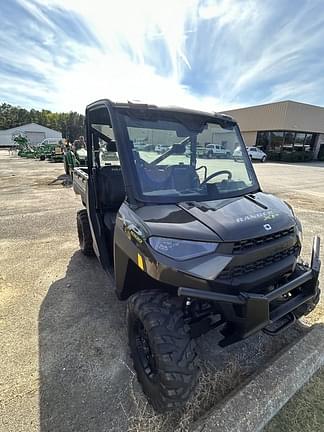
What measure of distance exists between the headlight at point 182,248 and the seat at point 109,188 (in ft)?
5.78

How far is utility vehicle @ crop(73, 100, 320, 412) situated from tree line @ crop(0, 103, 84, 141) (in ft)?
253

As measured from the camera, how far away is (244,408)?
65.8 inches

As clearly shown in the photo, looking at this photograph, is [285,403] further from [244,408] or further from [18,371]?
[18,371]

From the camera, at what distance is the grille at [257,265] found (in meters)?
1.62

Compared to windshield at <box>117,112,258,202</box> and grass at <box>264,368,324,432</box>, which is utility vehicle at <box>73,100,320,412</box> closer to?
windshield at <box>117,112,258,202</box>

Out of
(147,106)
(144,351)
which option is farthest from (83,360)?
(147,106)

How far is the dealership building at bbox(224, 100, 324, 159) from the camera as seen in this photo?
28578 millimetres

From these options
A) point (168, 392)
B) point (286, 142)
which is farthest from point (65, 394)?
point (286, 142)

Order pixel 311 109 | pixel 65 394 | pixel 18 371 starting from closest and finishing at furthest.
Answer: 1. pixel 65 394
2. pixel 18 371
3. pixel 311 109

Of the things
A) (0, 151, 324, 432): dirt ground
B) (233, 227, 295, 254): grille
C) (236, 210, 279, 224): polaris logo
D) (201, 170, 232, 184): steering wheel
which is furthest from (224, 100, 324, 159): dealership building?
(233, 227, 295, 254): grille

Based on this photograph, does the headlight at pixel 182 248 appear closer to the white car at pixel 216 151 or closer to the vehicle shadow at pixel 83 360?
the vehicle shadow at pixel 83 360

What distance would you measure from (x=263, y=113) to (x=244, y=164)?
32.1 metres

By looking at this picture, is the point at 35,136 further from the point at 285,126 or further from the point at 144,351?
the point at 144,351

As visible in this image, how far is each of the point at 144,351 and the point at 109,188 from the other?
6.53ft
